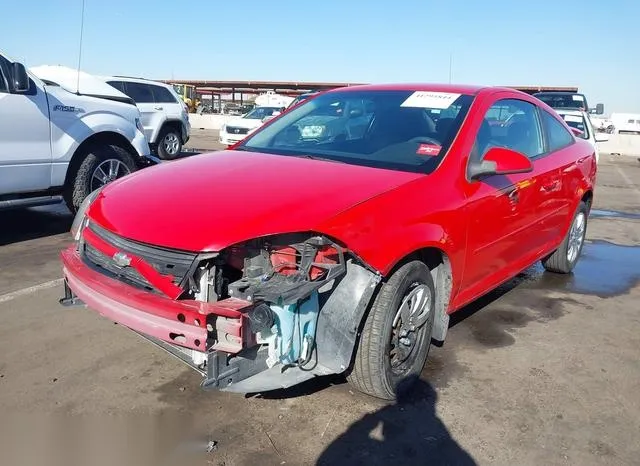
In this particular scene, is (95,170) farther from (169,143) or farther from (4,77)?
(169,143)

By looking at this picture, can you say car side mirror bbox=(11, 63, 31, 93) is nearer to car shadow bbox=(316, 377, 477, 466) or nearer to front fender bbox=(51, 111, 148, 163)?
front fender bbox=(51, 111, 148, 163)

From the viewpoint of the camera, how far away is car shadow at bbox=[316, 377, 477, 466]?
256 centimetres

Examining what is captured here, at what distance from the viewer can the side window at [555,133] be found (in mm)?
4695

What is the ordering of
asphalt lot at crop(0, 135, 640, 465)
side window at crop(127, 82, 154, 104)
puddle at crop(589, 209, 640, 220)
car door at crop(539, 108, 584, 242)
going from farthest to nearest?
side window at crop(127, 82, 154, 104), puddle at crop(589, 209, 640, 220), car door at crop(539, 108, 584, 242), asphalt lot at crop(0, 135, 640, 465)

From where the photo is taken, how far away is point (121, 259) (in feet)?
8.75

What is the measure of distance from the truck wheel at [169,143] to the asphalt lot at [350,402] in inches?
394

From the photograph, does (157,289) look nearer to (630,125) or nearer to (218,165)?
(218,165)

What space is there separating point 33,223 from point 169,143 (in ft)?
25.2

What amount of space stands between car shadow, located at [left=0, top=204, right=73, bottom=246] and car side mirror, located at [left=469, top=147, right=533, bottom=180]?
190 inches

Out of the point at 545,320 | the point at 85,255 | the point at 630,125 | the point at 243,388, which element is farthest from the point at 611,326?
the point at 630,125

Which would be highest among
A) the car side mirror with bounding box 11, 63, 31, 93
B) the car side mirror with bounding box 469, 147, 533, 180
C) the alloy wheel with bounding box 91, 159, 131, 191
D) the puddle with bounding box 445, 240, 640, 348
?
the car side mirror with bounding box 11, 63, 31, 93

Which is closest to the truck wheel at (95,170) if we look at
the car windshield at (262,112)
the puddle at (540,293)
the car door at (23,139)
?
the car door at (23,139)

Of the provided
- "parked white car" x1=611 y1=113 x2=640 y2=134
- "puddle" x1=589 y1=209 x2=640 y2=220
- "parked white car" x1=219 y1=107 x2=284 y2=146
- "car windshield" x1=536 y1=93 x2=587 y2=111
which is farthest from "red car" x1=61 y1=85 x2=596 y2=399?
"parked white car" x1=611 y1=113 x2=640 y2=134

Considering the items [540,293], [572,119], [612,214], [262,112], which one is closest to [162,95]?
[262,112]
